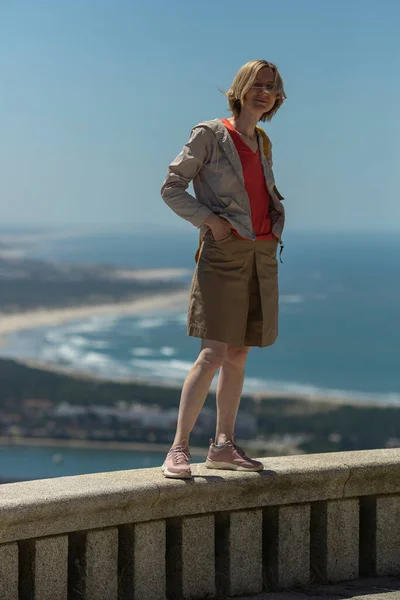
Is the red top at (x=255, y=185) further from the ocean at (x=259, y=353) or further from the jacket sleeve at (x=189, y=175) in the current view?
the ocean at (x=259, y=353)

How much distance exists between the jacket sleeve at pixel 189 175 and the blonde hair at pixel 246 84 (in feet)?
0.74

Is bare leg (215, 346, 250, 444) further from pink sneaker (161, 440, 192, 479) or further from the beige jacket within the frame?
the beige jacket

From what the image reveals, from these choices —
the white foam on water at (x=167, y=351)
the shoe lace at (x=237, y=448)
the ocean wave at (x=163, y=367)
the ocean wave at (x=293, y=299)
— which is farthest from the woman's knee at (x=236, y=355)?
the ocean wave at (x=293, y=299)

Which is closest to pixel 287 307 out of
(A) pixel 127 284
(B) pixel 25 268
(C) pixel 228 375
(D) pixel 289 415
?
(A) pixel 127 284

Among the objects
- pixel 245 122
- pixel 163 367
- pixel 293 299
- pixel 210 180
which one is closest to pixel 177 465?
pixel 210 180

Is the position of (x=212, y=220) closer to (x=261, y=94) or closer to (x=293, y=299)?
(x=261, y=94)

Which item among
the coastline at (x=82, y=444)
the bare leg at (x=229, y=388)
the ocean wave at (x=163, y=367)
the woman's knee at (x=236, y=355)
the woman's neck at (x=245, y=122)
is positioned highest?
the ocean wave at (x=163, y=367)

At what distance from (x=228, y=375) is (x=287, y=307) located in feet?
571

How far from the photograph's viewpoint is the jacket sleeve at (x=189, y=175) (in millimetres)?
4090

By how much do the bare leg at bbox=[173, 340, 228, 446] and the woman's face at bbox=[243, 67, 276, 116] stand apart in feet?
2.98

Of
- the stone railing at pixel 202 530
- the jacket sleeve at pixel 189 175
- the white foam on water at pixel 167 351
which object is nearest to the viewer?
the stone railing at pixel 202 530

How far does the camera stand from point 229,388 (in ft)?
14.3

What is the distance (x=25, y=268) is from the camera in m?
177

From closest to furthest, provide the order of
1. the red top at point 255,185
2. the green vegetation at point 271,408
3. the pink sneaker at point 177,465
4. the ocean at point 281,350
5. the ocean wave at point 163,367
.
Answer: the pink sneaker at point 177,465 < the red top at point 255,185 < the green vegetation at point 271,408 < the ocean wave at point 163,367 < the ocean at point 281,350
